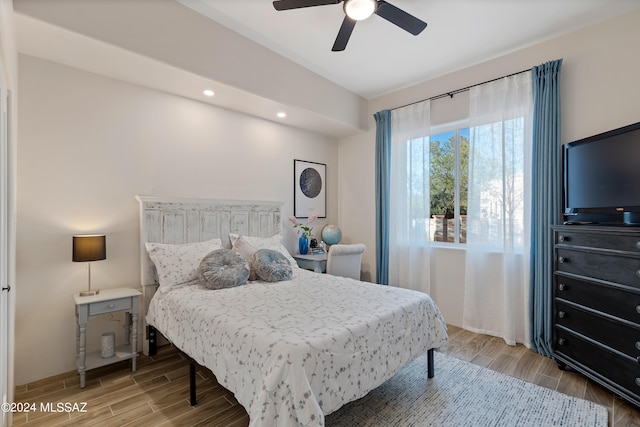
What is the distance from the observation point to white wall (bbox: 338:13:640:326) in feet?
8.53

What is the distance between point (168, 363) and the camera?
2.75 metres

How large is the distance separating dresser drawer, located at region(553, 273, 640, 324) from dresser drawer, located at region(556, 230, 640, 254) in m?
0.28

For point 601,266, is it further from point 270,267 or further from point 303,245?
point 303,245

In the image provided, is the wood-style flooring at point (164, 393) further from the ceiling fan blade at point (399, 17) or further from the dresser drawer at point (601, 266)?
the ceiling fan blade at point (399, 17)

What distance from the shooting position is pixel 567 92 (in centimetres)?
289

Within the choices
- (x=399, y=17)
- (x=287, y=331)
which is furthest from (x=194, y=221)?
(x=399, y=17)

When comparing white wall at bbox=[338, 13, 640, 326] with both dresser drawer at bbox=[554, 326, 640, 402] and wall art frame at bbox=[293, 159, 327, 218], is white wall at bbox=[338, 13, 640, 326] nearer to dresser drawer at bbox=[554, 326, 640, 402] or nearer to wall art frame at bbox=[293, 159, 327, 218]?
wall art frame at bbox=[293, 159, 327, 218]

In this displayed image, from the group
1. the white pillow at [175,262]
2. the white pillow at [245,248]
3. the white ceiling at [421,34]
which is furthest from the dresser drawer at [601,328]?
the white pillow at [175,262]

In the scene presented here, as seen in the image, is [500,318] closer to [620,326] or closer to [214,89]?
[620,326]

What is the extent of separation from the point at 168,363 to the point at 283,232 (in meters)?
2.04

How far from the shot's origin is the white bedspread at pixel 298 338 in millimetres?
1445

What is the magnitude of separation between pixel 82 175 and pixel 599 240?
166 inches

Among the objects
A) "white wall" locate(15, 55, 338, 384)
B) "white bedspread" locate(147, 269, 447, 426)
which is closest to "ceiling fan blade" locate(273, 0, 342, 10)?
"white wall" locate(15, 55, 338, 384)

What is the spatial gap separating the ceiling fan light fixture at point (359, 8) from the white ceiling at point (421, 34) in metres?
0.51
